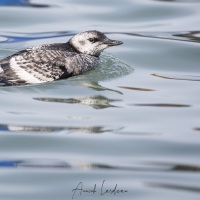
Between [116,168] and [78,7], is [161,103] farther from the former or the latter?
[78,7]

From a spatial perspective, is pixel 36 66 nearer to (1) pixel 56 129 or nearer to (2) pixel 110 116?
(2) pixel 110 116

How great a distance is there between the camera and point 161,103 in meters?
11.4

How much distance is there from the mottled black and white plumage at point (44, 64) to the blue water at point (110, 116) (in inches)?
4.5

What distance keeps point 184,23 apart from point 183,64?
2.04 m

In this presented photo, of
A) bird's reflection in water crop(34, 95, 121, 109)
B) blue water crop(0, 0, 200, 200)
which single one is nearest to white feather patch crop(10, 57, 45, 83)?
blue water crop(0, 0, 200, 200)

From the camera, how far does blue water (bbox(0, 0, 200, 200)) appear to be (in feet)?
29.2

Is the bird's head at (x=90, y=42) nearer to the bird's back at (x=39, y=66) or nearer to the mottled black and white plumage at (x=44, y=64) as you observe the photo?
the mottled black and white plumage at (x=44, y=64)

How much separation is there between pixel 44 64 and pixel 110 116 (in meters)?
1.54

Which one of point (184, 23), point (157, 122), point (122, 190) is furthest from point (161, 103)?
point (184, 23)

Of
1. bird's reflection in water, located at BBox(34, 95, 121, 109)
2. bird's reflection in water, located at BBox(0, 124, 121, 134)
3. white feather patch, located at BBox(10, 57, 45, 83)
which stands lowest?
bird's reflection in water, located at BBox(0, 124, 121, 134)

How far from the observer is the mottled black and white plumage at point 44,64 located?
38.9 ft

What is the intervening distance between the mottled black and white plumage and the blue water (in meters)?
0.11

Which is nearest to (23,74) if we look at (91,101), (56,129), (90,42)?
(91,101)

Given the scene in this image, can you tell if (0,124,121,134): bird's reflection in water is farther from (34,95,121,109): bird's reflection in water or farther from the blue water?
(34,95,121,109): bird's reflection in water
